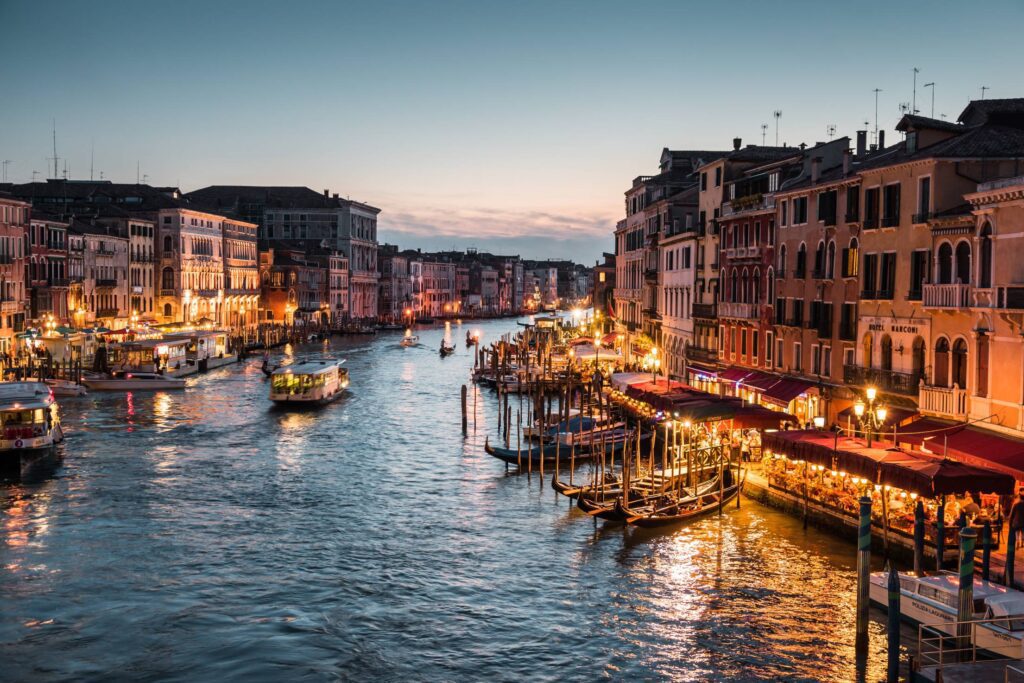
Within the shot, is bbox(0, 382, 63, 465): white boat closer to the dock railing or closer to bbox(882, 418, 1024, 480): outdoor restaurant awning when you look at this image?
bbox(882, 418, 1024, 480): outdoor restaurant awning

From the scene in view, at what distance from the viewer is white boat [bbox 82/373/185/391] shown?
51.5 m

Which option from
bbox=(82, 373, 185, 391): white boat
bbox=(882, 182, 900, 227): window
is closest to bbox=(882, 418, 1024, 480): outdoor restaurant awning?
bbox=(882, 182, 900, 227): window

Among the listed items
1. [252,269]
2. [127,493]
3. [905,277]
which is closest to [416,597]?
[127,493]

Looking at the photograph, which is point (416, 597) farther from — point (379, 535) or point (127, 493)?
point (127, 493)

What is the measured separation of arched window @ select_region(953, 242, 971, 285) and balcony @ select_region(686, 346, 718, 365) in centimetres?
1591

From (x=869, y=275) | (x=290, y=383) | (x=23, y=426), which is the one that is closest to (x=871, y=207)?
(x=869, y=275)

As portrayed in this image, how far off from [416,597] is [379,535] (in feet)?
15.0

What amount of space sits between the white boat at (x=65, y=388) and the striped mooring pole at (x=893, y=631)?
4094 centimetres

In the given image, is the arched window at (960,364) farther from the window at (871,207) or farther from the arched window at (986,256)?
the window at (871,207)

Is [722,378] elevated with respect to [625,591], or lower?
elevated

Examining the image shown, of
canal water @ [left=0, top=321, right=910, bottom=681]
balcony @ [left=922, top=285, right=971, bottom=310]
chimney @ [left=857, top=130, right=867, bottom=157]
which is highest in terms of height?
chimney @ [left=857, top=130, right=867, bottom=157]

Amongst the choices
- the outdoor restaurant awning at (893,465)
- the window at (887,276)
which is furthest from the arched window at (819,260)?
the outdoor restaurant awning at (893,465)

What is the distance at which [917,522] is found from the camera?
56.9ft

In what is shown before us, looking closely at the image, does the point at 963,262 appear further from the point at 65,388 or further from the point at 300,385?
the point at 65,388
